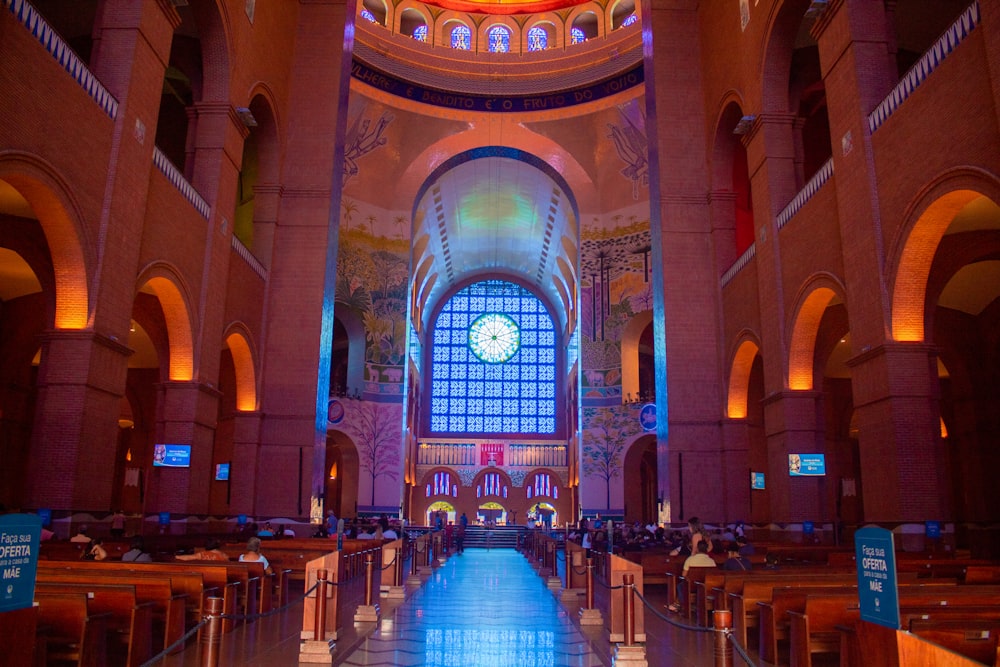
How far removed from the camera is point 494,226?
122ft

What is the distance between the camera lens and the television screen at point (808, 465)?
13.9 meters

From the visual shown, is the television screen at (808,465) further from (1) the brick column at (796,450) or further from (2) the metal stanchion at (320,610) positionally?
(2) the metal stanchion at (320,610)

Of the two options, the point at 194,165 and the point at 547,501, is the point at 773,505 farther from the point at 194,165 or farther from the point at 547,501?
the point at 547,501

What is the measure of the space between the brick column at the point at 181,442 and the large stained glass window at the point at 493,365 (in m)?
27.2

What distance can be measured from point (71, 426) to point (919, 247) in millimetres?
11285

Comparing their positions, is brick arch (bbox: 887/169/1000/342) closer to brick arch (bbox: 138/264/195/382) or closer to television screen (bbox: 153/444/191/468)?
brick arch (bbox: 138/264/195/382)

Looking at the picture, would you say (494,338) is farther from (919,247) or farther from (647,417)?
(919,247)

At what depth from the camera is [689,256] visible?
1902cm

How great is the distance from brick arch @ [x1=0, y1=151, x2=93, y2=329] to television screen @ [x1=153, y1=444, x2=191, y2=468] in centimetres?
394

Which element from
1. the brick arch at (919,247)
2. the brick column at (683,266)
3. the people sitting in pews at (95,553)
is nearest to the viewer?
the people sitting in pews at (95,553)

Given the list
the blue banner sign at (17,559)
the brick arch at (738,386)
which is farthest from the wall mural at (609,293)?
the blue banner sign at (17,559)

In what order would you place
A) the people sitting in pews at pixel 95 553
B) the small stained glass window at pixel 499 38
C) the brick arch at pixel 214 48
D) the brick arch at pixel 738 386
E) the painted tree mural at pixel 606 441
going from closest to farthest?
the people sitting in pews at pixel 95 553 → the brick arch at pixel 214 48 → the brick arch at pixel 738 386 → the painted tree mural at pixel 606 441 → the small stained glass window at pixel 499 38

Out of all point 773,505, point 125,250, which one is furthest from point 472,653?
point 773,505

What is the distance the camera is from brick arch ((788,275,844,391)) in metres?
13.8
